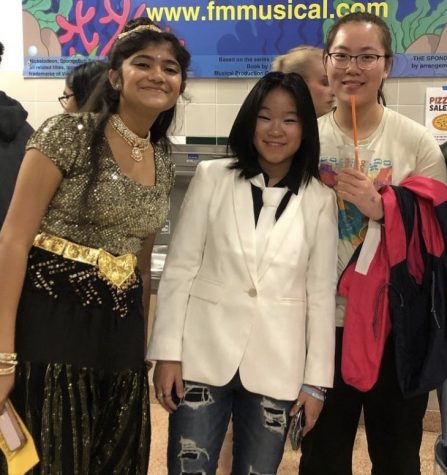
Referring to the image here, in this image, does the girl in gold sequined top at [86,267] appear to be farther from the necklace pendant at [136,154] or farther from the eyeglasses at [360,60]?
the eyeglasses at [360,60]

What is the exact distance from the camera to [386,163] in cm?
171

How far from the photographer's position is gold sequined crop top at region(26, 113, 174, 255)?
1357 millimetres

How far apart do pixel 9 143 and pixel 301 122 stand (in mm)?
854

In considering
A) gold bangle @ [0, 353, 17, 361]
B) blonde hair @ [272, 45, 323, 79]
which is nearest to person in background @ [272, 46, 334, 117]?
blonde hair @ [272, 45, 323, 79]

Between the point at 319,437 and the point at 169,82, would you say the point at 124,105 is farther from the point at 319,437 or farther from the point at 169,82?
the point at 319,437

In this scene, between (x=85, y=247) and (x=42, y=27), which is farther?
(x=42, y=27)

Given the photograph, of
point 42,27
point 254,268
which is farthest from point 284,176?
point 42,27

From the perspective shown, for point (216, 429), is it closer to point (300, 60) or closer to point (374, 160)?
point (374, 160)

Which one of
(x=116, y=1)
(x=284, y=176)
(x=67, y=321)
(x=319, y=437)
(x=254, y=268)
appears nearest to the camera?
(x=67, y=321)

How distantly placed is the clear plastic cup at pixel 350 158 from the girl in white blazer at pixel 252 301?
0.30 ft

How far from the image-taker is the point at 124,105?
150 centimetres

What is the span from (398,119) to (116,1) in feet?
7.44

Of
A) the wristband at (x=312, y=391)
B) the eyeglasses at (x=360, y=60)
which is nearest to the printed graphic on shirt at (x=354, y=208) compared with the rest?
the eyeglasses at (x=360, y=60)

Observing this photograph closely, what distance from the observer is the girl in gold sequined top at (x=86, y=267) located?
1337 mm
